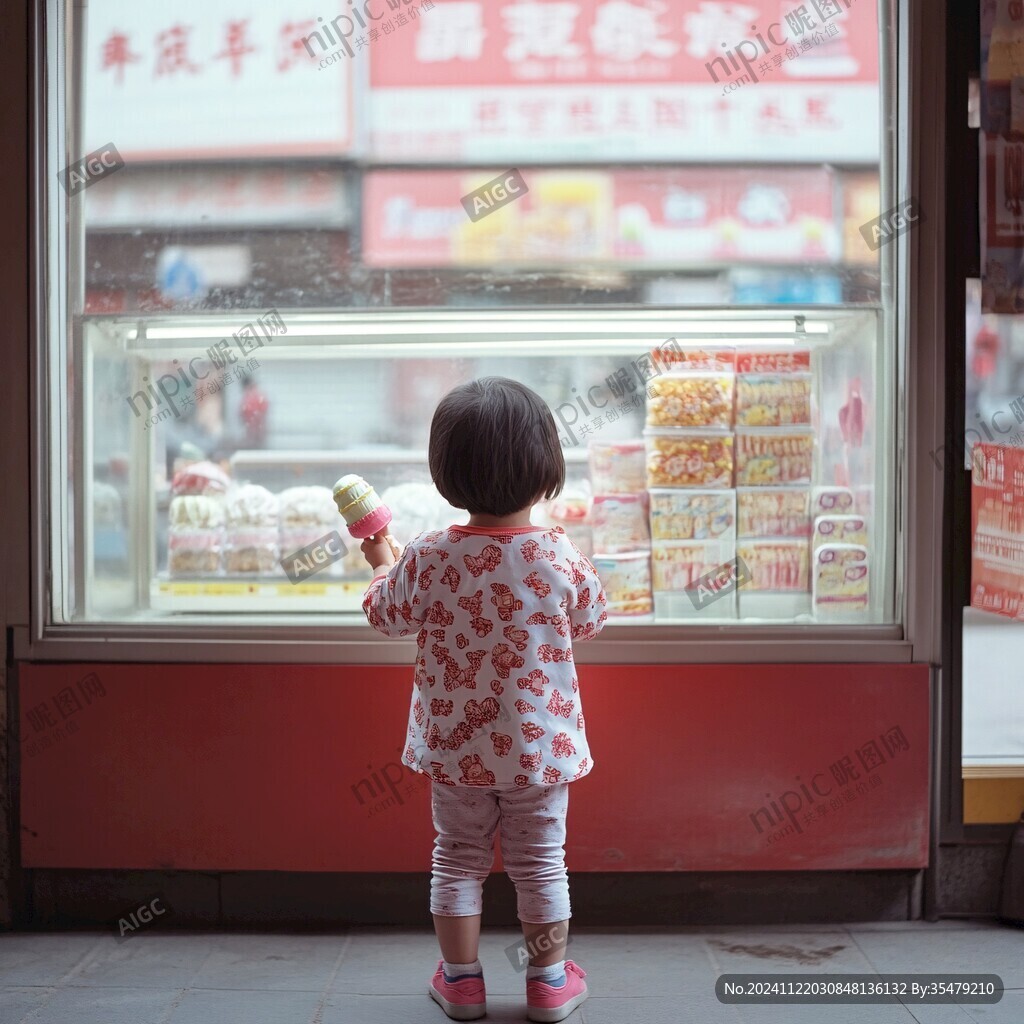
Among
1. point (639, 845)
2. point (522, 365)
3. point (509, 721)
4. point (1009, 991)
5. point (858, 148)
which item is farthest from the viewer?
point (522, 365)

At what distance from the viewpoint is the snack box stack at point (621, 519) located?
125 inches

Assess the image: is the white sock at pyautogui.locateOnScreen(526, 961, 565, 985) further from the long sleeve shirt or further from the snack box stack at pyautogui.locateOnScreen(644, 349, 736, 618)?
the snack box stack at pyautogui.locateOnScreen(644, 349, 736, 618)

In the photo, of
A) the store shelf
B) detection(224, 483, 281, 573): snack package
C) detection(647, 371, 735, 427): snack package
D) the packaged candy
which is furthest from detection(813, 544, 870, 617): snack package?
detection(224, 483, 281, 573): snack package

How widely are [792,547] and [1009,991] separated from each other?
130 centimetres

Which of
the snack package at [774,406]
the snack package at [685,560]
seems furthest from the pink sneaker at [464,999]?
the snack package at [774,406]

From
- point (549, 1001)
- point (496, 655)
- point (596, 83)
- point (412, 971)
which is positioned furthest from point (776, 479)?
point (412, 971)

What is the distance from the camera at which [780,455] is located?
3.15 meters

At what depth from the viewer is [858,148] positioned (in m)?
3.07

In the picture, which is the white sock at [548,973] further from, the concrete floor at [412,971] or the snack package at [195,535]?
the snack package at [195,535]

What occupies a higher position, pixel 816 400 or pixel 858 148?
pixel 858 148

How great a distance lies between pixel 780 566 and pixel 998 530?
2.03 feet

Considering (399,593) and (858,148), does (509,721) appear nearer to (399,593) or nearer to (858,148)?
(399,593)

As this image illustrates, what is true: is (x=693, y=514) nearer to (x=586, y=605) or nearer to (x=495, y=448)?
(x=586, y=605)

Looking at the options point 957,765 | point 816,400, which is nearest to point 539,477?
point 816,400
